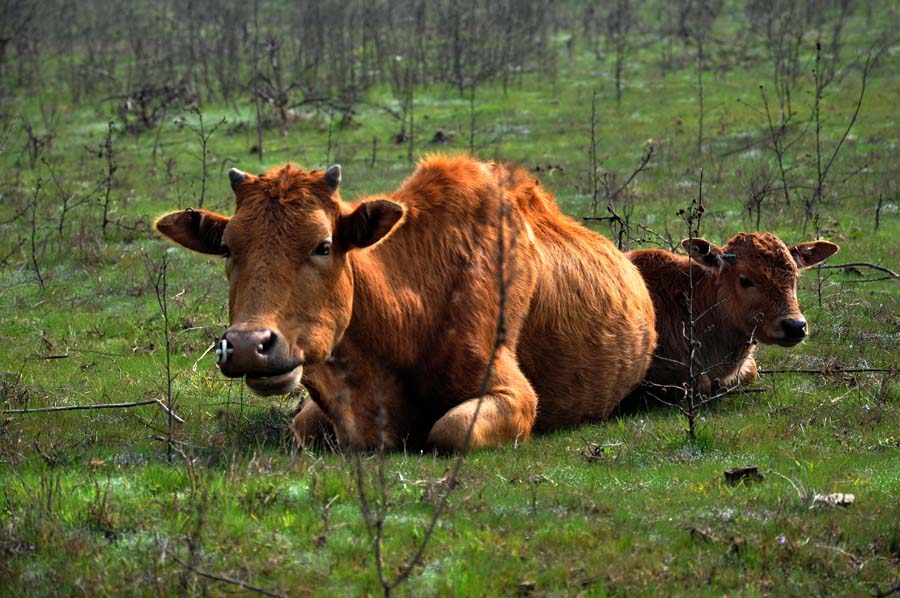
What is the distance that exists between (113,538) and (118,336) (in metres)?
7.32

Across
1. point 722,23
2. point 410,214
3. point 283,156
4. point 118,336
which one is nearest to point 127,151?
point 283,156

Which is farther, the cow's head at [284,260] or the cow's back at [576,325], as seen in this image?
the cow's back at [576,325]

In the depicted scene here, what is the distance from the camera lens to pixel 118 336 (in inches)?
509

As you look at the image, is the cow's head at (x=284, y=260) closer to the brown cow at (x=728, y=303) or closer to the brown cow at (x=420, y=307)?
the brown cow at (x=420, y=307)

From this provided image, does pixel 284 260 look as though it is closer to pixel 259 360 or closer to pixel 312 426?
pixel 259 360

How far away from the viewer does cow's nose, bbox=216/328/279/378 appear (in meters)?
6.72

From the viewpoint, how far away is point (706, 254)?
10984 millimetres

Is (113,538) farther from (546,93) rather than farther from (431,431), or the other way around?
(546,93)

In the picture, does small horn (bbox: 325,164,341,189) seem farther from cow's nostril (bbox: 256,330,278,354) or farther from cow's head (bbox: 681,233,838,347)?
cow's head (bbox: 681,233,838,347)

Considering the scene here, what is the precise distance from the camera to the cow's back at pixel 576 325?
30.2ft

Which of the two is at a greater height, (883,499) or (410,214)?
(410,214)

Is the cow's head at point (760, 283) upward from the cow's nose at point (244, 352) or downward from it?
downward

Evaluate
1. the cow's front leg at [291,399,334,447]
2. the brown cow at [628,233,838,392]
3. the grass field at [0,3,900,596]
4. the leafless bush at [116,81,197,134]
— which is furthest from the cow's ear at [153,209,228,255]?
the leafless bush at [116,81,197,134]

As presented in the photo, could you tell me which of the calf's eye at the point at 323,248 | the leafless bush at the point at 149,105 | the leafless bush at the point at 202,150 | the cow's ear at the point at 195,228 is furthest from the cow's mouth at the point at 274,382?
the leafless bush at the point at 149,105
